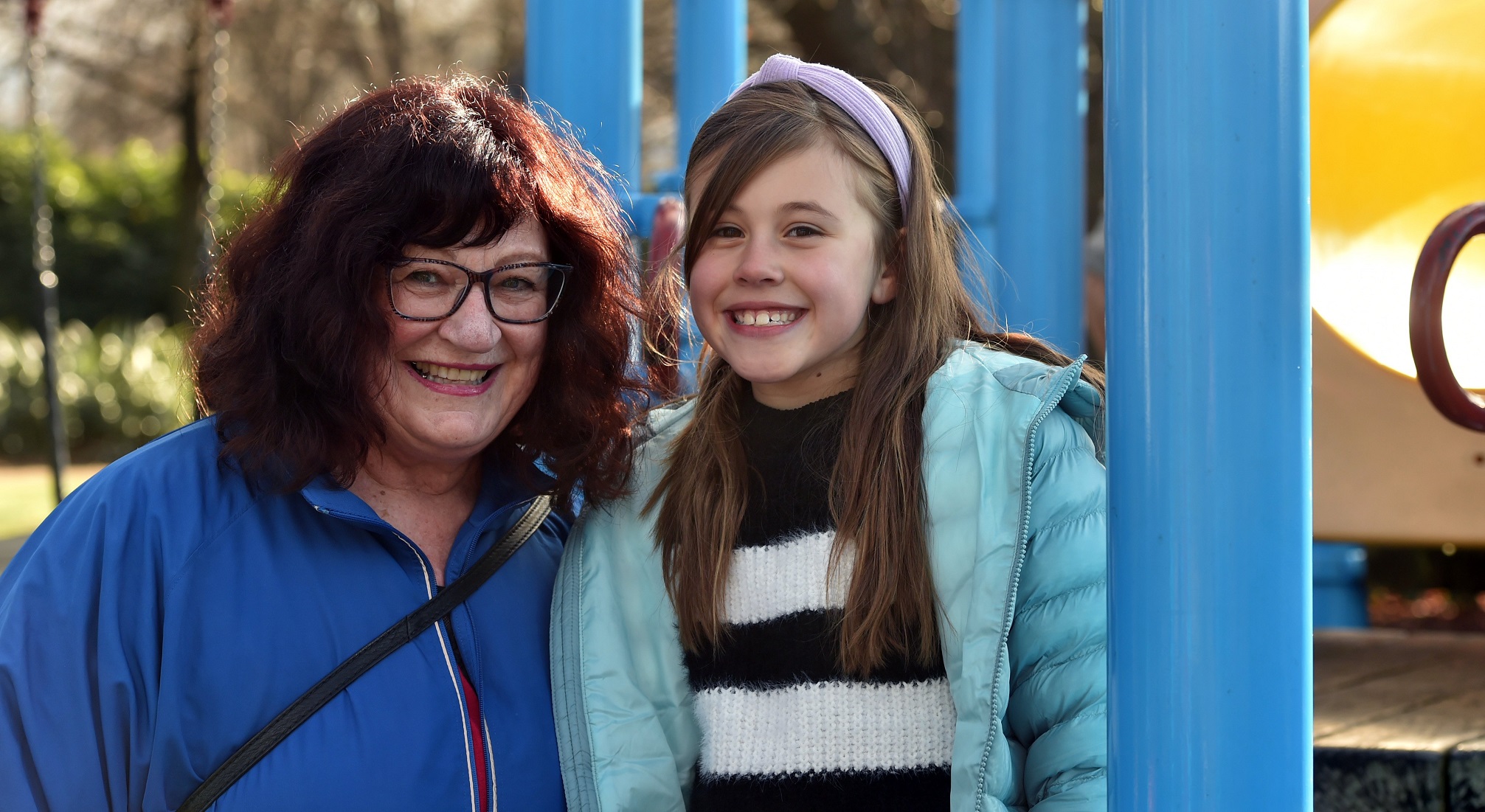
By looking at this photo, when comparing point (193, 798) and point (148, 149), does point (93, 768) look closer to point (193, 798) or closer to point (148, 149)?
point (193, 798)

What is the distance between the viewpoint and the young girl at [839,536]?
159 cm

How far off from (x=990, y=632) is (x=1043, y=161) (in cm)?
218

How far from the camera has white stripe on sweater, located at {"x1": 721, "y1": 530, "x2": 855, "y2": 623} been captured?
5.85ft

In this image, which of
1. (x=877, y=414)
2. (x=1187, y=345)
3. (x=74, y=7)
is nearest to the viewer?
(x=1187, y=345)

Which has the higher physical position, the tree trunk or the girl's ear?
the tree trunk

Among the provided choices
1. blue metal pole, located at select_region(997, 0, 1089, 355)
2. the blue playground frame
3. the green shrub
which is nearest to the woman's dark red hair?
the blue playground frame

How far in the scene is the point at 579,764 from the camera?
1.81 metres

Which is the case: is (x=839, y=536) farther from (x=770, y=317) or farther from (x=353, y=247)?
(x=353, y=247)

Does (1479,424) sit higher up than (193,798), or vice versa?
(1479,424)

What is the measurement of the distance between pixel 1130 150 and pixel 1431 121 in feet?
5.77

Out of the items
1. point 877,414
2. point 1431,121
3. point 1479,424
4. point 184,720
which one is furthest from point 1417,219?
point 184,720

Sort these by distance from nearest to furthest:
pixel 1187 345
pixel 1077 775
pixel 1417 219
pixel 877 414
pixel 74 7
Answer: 1. pixel 1187 345
2. pixel 1077 775
3. pixel 877 414
4. pixel 1417 219
5. pixel 74 7

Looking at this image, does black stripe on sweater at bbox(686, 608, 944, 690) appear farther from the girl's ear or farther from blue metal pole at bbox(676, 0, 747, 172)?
blue metal pole at bbox(676, 0, 747, 172)

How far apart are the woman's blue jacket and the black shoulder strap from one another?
1 cm
